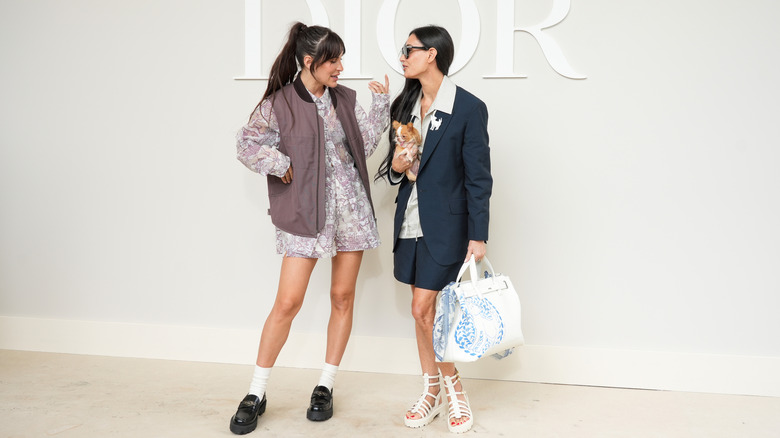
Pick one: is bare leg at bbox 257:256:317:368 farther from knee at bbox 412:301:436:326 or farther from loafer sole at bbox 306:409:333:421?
knee at bbox 412:301:436:326

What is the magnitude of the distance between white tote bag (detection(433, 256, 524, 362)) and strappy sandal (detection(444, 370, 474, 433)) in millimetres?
218

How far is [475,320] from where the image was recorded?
2.41m

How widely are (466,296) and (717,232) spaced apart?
1.45 metres

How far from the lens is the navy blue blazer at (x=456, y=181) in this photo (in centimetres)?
247

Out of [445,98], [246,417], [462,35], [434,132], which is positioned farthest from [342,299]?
[462,35]

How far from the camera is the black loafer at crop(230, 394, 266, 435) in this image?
8.27ft

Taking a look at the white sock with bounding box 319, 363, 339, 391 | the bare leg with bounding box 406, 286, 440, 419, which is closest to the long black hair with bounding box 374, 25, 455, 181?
the bare leg with bounding box 406, 286, 440, 419

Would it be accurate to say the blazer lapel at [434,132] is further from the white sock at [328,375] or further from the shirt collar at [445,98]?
the white sock at [328,375]

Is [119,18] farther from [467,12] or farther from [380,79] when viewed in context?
[467,12]

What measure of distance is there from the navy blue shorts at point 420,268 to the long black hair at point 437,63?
1.10 feet

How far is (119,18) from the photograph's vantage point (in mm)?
3480

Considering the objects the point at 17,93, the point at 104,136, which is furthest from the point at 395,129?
the point at 17,93

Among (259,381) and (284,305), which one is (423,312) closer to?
(284,305)

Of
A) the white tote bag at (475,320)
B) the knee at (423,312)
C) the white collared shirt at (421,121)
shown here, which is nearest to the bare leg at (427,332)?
the knee at (423,312)
